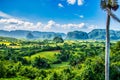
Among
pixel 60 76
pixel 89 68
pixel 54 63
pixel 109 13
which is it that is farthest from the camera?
pixel 54 63

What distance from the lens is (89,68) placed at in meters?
61.5

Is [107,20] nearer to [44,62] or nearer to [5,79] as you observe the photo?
[5,79]

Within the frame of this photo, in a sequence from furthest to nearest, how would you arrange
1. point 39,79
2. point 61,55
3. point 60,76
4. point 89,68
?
1. point 61,55
2. point 39,79
3. point 60,76
4. point 89,68

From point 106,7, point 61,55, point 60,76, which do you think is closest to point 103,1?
point 106,7

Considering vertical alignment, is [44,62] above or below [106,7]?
below

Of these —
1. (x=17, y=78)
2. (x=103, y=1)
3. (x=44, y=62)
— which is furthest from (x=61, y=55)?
(x=103, y=1)

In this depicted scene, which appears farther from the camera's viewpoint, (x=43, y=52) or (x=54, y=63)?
(x=43, y=52)

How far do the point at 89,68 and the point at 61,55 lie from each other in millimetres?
103809

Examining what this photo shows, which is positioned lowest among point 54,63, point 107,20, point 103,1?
point 54,63

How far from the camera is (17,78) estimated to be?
81250mm

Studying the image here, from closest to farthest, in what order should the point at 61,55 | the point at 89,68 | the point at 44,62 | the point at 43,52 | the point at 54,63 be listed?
the point at 89,68, the point at 44,62, the point at 54,63, the point at 61,55, the point at 43,52

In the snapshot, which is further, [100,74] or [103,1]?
[100,74]

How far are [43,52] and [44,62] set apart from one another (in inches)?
1774

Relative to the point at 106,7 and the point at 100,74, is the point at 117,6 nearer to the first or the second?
the point at 106,7
